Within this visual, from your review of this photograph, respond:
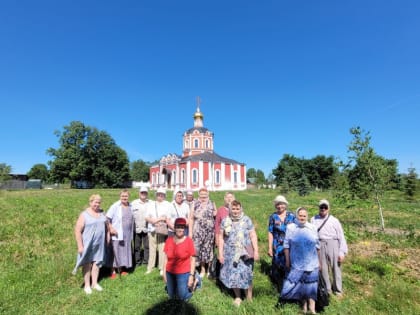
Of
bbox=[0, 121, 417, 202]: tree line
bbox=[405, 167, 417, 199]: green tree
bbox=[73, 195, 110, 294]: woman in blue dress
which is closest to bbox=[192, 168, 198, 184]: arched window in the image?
bbox=[0, 121, 417, 202]: tree line

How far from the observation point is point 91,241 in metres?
4.59

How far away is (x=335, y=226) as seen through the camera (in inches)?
176

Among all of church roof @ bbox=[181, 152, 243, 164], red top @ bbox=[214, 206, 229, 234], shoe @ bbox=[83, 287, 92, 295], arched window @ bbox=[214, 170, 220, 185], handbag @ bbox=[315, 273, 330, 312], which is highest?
church roof @ bbox=[181, 152, 243, 164]

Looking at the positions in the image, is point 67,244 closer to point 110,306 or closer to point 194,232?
point 110,306

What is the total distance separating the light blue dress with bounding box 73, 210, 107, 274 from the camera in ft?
14.9

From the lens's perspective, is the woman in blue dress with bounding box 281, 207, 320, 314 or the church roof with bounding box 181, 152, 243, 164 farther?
the church roof with bounding box 181, 152, 243, 164

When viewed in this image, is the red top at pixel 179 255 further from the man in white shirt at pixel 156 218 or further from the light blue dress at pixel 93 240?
the light blue dress at pixel 93 240

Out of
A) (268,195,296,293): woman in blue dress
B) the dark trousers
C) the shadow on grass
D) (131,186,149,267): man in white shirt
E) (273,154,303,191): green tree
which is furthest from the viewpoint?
(273,154,303,191): green tree

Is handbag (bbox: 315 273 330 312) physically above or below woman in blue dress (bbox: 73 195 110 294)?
below

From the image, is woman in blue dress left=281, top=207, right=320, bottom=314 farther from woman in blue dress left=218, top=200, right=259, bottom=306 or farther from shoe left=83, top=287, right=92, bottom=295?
shoe left=83, top=287, right=92, bottom=295

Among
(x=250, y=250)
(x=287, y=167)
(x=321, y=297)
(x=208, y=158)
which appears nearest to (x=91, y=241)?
(x=250, y=250)

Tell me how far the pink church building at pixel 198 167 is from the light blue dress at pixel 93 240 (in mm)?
31318

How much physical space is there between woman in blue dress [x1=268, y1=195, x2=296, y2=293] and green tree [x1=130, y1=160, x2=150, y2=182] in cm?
8414

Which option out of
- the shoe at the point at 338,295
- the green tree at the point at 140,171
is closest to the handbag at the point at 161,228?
the shoe at the point at 338,295
